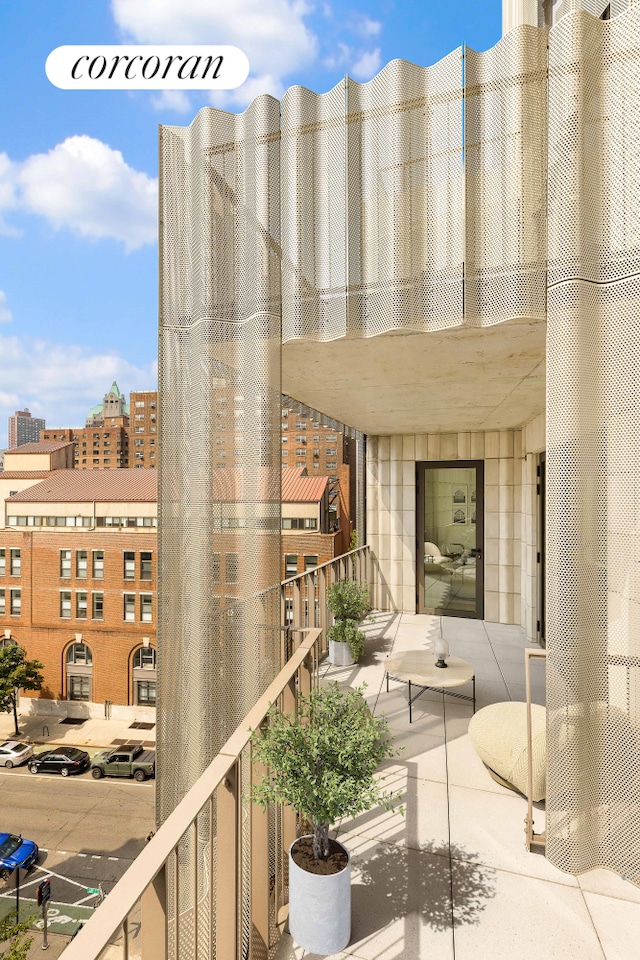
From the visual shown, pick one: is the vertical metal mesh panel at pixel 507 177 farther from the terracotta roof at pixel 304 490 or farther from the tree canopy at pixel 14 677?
the tree canopy at pixel 14 677

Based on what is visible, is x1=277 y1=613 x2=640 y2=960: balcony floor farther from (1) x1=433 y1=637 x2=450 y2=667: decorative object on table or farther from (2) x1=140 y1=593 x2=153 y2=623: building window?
(2) x1=140 y1=593 x2=153 y2=623: building window

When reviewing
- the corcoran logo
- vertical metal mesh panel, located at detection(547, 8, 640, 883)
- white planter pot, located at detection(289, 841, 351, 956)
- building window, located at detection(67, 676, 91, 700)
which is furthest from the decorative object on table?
building window, located at detection(67, 676, 91, 700)

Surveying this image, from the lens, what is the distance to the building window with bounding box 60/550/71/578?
28.3 meters

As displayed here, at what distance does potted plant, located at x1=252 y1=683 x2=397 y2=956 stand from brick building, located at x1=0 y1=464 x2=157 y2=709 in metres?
28.0

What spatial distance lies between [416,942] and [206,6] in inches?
301

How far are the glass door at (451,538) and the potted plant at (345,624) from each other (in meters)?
1.97

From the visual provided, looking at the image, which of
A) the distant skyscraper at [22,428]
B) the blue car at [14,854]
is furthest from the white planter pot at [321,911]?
the distant skyscraper at [22,428]

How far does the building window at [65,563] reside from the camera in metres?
28.3

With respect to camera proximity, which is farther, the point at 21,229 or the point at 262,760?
the point at 21,229

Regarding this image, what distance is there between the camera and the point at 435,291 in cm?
199

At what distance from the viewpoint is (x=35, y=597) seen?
94.6 ft

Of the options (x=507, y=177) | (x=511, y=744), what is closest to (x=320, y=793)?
(x=511, y=744)

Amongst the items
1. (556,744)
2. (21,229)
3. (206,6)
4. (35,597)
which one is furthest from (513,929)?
(21,229)

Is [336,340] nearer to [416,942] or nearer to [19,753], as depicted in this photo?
[416,942]
